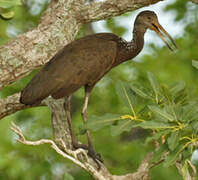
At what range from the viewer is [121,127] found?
10.0ft

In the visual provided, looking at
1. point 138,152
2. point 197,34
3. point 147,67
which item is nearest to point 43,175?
point 138,152

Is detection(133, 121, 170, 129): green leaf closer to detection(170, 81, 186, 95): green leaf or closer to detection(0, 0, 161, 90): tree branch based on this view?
detection(170, 81, 186, 95): green leaf

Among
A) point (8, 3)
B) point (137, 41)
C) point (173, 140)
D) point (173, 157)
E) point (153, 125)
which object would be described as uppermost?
point (8, 3)

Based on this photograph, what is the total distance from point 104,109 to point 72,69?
123 inches

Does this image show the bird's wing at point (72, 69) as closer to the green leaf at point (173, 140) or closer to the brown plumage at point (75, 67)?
the brown plumage at point (75, 67)

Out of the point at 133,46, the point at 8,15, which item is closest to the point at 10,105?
the point at 8,15

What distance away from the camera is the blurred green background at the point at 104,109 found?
5.08m

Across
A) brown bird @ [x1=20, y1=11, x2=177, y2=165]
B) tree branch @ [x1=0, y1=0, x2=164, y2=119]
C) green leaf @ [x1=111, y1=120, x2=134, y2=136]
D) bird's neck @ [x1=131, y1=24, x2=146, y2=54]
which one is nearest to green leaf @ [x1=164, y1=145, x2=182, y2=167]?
green leaf @ [x1=111, y1=120, x2=134, y2=136]

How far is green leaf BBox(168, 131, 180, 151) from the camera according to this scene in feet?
9.25

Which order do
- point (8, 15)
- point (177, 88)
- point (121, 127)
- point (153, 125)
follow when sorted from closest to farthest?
1. point (153, 125)
2. point (121, 127)
3. point (177, 88)
4. point (8, 15)

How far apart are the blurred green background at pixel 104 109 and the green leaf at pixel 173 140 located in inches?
74.1

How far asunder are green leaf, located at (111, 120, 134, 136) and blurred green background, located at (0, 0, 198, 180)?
166 centimetres

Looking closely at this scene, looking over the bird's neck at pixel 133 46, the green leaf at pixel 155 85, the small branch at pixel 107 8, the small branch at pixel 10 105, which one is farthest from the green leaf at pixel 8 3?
the bird's neck at pixel 133 46

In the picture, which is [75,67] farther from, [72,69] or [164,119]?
[164,119]
